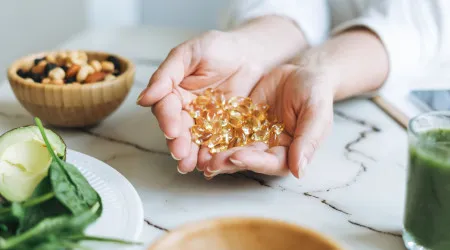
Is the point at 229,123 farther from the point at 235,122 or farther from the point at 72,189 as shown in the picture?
the point at 72,189

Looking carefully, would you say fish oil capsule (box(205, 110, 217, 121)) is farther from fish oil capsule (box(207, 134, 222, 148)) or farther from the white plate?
the white plate

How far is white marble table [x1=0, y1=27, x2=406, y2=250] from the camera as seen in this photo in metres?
0.65

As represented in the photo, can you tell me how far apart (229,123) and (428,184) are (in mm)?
302

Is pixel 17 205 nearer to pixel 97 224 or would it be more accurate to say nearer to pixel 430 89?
pixel 97 224

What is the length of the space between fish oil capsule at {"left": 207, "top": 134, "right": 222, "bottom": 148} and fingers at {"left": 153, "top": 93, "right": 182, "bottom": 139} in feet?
0.15

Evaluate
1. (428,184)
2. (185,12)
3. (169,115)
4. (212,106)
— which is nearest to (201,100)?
(212,106)

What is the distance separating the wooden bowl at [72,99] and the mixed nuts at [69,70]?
0.07ft

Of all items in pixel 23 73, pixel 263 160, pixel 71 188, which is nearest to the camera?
pixel 71 188

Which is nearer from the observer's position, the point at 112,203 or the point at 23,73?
the point at 112,203

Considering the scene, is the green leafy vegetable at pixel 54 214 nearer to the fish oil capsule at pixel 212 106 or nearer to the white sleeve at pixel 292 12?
the fish oil capsule at pixel 212 106

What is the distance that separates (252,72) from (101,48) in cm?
51

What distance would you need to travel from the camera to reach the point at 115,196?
2.05 feet

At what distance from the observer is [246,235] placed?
1.53 feet

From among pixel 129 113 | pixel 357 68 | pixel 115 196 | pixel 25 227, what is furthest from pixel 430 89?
pixel 25 227
